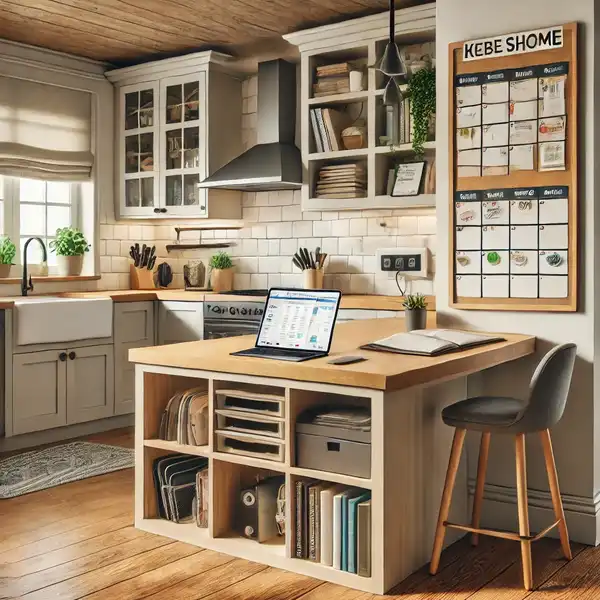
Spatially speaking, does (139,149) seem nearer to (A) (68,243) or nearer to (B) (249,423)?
(A) (68,243)

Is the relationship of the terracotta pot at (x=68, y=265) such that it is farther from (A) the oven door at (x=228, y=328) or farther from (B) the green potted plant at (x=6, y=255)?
(A) the oven door at (x=228, y=328)

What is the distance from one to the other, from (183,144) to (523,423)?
12.6 ft

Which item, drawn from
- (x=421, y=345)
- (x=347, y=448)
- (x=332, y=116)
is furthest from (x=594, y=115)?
(x=332, y=116)

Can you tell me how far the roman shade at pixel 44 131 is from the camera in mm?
5809

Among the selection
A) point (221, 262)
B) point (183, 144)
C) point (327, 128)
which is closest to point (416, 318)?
point (327, 128)

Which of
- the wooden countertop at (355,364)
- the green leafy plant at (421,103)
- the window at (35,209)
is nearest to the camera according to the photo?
the wooden countertop at (355,364)

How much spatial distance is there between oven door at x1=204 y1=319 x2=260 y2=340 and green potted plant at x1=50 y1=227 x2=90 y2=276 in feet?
3.77

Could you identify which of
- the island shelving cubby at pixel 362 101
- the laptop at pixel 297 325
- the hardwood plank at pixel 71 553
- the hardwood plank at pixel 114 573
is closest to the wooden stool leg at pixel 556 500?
the laptop at pixel 297 325

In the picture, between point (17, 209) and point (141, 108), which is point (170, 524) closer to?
point (17, 209)

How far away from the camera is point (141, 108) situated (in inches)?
251

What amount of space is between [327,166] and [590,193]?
2.34 m

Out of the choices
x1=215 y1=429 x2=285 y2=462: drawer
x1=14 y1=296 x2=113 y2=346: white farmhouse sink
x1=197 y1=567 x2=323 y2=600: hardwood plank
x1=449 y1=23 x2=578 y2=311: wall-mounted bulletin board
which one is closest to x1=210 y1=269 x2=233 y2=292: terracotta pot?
x1=14 y1=296 x2=113 y2=346: white farmhouse sink

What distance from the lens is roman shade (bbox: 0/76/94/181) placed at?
5809 millimetres

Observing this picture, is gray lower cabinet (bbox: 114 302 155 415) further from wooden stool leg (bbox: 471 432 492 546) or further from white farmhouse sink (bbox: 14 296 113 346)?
wooden stool leg (bbox: 471 432 492 546)
